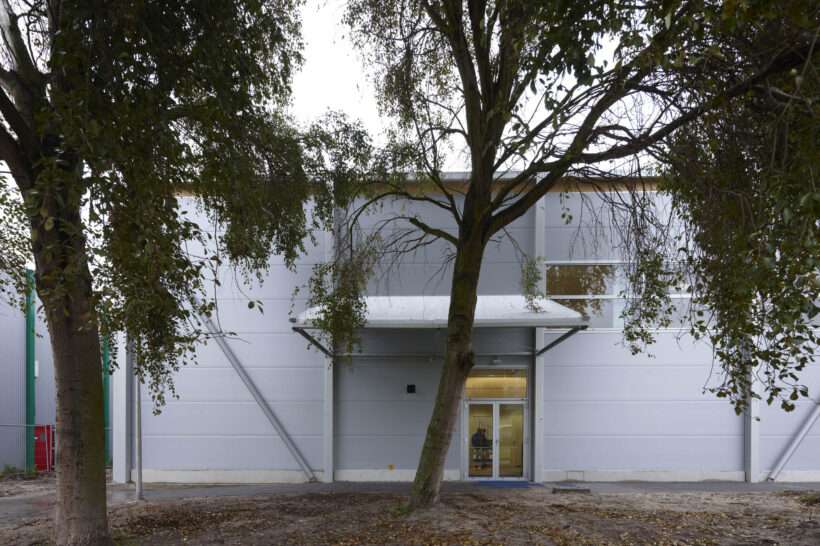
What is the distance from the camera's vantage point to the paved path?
12.6 metres

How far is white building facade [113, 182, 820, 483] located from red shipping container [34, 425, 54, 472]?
5259 millimetres

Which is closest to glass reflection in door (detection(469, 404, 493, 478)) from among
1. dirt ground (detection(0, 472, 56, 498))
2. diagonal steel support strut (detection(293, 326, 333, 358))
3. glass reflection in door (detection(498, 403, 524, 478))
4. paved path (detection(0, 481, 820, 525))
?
glass reflection in door (detection(498, 403, 524, 478))

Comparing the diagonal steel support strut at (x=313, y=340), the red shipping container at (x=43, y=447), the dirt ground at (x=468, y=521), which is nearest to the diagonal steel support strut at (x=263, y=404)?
the diagonal steel support strut at (x=313, y=340)

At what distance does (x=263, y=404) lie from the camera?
14523mm

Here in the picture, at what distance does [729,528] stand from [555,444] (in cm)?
586

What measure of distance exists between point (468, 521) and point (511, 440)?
6.02 m

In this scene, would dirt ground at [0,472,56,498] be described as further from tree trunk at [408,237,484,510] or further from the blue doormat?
the blue doormat

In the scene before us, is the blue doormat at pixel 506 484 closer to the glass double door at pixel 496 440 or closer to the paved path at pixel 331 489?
the paved path at pixel 331 489

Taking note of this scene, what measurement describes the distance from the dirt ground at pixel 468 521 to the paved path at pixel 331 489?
121cm

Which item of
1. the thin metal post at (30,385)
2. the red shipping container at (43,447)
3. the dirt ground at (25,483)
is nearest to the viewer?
the dirt ground at (25,483)

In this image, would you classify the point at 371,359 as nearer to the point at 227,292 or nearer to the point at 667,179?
the point at 227,292

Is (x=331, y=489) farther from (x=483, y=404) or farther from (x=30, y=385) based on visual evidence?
(x=30, y=385)

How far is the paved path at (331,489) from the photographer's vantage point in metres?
12.6

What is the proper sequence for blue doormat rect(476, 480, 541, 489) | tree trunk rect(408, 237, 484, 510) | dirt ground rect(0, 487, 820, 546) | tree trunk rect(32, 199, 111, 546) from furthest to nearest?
blue doormat rect(476, 480, 541, 489) → tree trunk rect(408, 237, 484, 510) → dirt ground rect(0, 487, 820, 546) → tree trunk rect(32, 199, 111, 546)
